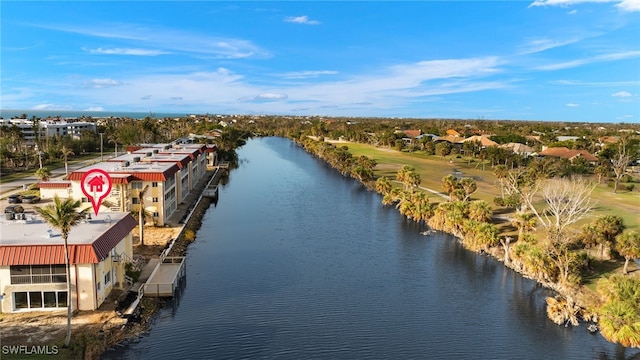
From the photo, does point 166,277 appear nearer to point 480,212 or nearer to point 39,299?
point 39,299

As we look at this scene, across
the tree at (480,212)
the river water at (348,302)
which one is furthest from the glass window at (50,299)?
the tree at (480,212)

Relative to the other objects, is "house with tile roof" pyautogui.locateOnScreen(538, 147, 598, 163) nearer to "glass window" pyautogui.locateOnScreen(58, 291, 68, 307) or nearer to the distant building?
"glass window" pyautogui.locateOnScreen(58, 291, 68, 307)

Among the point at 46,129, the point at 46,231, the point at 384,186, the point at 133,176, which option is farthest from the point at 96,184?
the point at 46,129

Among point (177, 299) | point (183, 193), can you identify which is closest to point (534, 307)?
point (177, 299)


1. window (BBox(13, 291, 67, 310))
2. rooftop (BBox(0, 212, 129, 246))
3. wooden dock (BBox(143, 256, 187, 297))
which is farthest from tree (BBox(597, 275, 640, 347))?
window (BBox(13, 291, 67, 310))

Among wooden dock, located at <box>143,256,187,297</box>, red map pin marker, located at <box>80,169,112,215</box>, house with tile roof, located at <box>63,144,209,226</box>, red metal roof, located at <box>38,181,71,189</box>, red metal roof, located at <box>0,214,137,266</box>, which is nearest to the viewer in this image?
red metal roof, located at <box>0,214,137,266</box>

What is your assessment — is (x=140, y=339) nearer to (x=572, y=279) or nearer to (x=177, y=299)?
(x=177, y=299)

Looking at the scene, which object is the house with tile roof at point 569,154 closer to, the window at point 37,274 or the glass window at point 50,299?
the window at point 37,274
